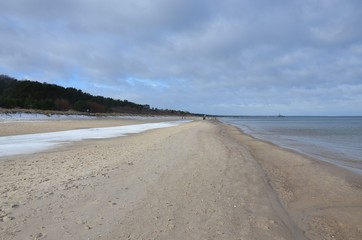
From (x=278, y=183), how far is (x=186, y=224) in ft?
14.4

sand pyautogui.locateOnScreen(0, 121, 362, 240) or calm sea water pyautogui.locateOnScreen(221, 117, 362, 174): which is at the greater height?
sand pyautogui.locateOnScreen(0, 121, 362, 240)

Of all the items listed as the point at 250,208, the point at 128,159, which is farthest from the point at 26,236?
the point at 128,159

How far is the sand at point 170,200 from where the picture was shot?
4.52 m

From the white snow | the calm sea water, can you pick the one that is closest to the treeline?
the white snow

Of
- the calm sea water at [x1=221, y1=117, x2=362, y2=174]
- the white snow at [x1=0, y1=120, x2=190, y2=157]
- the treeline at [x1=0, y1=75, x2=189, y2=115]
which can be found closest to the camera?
the white snow at [x1=0, y1=120, x2=190, y2=157]

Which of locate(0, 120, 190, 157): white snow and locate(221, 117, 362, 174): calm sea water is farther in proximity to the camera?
locate(221, 117, 362, 174): calm sea water

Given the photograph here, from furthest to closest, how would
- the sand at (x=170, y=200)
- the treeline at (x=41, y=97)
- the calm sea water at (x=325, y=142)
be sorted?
the treeline at (x=41, y=97)
the calm sea water at (x=325, y=142)
the sand at (x=170, y=200)

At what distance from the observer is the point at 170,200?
588cm

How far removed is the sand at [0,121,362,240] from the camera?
452cm

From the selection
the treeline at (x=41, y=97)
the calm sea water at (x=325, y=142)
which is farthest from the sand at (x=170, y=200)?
the treeline at (x=41, y=97)

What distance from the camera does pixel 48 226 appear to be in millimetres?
4441

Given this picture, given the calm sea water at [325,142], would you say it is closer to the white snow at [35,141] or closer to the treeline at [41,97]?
the white snow at [35,141]

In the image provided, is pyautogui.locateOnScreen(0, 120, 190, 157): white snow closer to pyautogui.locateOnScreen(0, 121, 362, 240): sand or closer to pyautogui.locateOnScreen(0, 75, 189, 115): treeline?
pyautogui.locateOnScreen(0, 121, 362, 240): sand

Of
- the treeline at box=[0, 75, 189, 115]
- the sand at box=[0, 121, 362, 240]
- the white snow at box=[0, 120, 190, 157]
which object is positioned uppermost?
the treeline at box=[0, 75, 189, 115]
